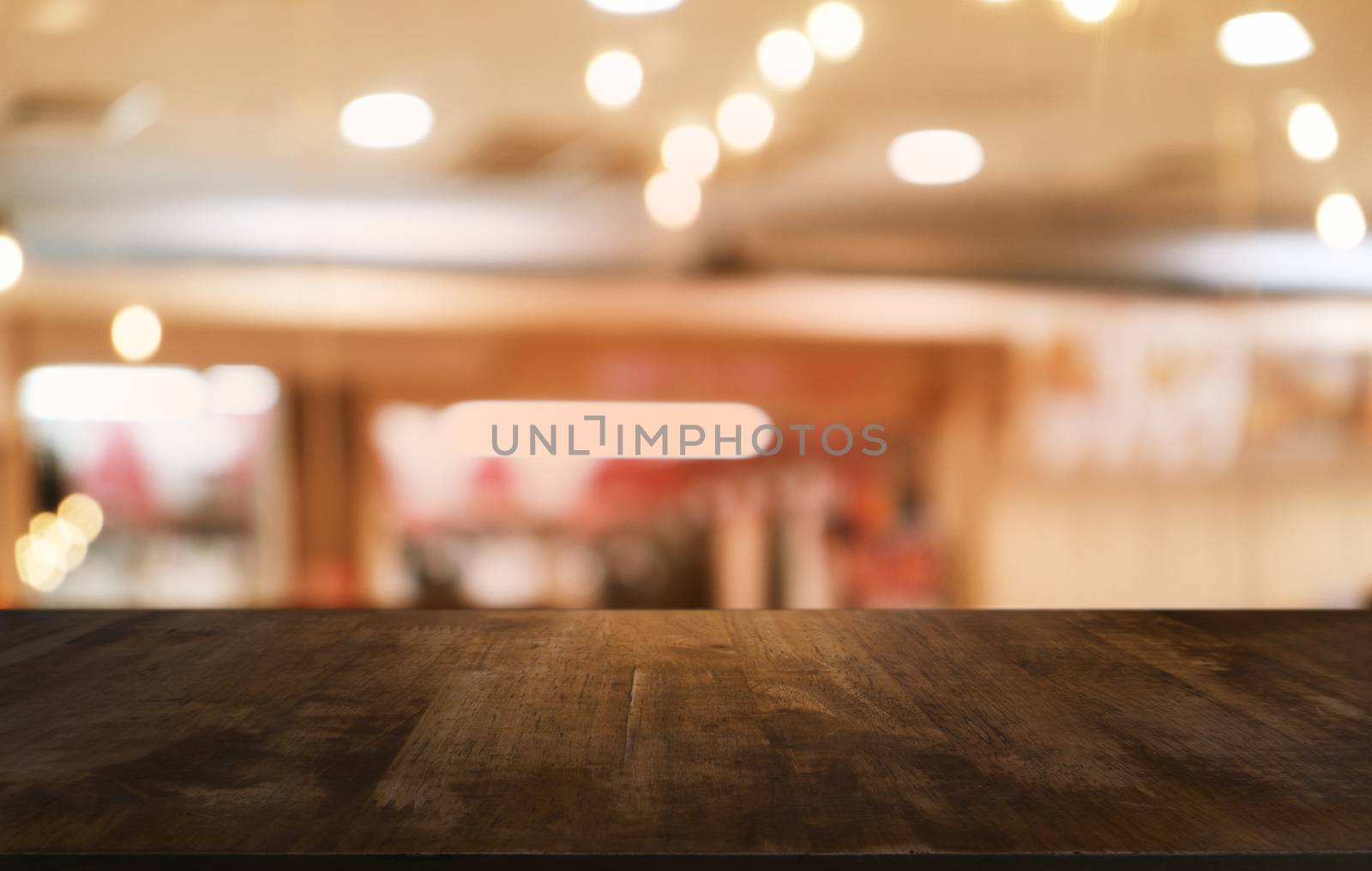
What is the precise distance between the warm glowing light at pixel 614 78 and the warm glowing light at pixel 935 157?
67 centimetres

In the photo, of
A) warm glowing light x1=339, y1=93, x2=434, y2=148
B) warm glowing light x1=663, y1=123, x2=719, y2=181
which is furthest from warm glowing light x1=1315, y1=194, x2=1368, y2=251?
warm glowing light x1=339, y1=93, x2=434, y2=148

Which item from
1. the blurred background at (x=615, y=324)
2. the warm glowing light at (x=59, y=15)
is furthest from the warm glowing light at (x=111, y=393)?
the warm glowing light at (x=59, y=15)

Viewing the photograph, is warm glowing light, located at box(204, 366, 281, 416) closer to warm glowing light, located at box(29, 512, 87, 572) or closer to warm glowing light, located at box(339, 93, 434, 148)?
warm glowing light, located at box(29, 512, 87, 572)

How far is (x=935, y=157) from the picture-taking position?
271 centimetres

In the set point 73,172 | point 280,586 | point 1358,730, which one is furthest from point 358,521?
point 1358,730

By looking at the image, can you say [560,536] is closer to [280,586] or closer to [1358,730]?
[280,586]

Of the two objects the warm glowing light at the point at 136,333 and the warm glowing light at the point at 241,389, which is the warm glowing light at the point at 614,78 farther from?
the warm glowing light at the point at 136,333

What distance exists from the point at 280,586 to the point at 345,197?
1020 mm

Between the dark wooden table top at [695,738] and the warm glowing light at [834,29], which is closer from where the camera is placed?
the dark wooden table top at [695,738]

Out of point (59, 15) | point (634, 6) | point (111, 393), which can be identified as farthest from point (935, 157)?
point (111, 393)

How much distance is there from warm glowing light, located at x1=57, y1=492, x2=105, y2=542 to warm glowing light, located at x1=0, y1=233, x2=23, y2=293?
581 mm

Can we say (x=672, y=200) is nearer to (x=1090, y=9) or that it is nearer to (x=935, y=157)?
(x=935, y=157)

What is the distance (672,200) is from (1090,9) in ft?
3.37

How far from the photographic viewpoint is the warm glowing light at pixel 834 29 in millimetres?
2182
